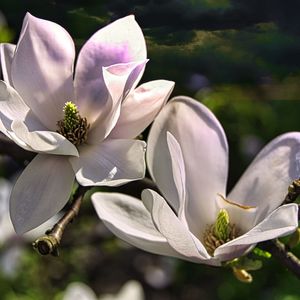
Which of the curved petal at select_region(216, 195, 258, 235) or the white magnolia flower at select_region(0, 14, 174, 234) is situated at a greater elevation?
the white magnolia flower at select_region(0, 14, 174, 234)

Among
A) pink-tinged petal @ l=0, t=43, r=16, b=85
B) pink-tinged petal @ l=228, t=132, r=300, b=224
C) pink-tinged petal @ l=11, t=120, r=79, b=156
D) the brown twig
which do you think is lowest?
pink-tinged petal @ l=228, t=132, r=300, b=224

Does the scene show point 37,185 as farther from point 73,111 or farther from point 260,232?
point 260,232

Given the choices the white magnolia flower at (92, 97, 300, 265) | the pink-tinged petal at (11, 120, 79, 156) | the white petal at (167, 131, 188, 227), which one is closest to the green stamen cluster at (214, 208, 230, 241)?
the white magnolia flower at (92, 97, 300, 265)

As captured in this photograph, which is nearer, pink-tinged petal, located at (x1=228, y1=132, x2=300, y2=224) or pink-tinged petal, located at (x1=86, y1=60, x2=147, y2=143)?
pink-tinged petal, located at (x1=86, y1=60, x2=147, y2=143)

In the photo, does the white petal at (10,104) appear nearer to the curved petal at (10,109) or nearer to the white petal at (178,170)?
the curved petal at (10,109)

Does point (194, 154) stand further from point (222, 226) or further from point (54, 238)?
point (54, 238)

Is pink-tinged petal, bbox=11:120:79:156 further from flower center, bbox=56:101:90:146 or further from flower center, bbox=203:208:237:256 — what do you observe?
flower center, bbox=203:208:237:256

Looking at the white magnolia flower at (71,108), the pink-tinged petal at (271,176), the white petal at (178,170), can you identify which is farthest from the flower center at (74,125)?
the pink-tinged petal at (271,176)
